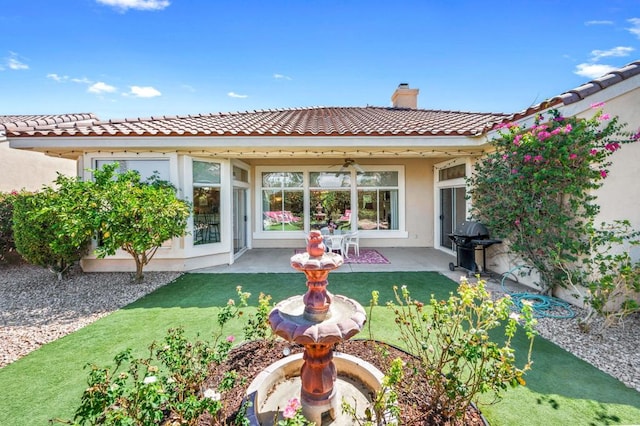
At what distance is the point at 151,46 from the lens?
9766 millimetres

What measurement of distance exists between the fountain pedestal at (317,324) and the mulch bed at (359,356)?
2.22 feet

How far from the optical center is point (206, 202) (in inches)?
340

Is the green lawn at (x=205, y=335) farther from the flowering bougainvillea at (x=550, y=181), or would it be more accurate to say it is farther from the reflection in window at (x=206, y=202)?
the reflection in window at (x=206, y=202)

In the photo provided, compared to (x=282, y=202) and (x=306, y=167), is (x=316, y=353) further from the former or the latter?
(x=306, y=167)

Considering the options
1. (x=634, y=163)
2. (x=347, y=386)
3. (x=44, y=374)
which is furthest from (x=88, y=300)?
(x=634, y=163)

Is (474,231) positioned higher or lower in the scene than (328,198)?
lower

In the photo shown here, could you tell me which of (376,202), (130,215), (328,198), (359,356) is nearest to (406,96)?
(376,202)

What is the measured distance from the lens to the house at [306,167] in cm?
589

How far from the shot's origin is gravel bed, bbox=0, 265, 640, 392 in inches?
154

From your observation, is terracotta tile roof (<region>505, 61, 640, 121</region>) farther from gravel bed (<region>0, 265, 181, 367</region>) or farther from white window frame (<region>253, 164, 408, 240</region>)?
gravel bed (<region>0, 265, 181, 367</region>)

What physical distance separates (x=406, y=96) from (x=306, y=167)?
812cm

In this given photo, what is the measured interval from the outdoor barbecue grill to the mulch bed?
4.98m

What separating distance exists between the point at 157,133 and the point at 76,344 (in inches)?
206

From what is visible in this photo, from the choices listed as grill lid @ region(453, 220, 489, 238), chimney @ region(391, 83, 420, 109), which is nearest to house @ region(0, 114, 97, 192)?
grill lid @ region(453, 220, 489, 238)
